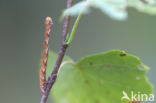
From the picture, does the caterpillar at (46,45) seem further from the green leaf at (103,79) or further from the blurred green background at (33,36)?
the blurred green background at (33,36)

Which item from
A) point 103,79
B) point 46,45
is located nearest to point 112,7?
point 46,45

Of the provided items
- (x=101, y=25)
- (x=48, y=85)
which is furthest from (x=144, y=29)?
(x=48, y=85)

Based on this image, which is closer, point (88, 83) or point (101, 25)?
point (88, 83)

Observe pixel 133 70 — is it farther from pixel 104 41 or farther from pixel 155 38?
pixel 104 41

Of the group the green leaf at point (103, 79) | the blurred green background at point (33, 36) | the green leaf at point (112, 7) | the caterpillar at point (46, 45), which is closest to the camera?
the green leaf at point (112, 7)

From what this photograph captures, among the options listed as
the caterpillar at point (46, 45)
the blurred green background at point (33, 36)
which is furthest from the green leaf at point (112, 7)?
the blurred green background at point (33, 36)

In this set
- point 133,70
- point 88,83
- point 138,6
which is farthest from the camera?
point 88,83

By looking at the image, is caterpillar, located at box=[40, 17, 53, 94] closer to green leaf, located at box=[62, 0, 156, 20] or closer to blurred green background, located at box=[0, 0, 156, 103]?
green leaf, located at box=[62, 0, 156, 20]
